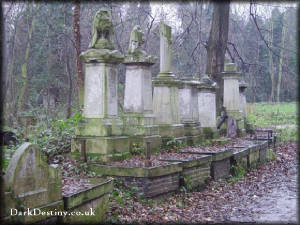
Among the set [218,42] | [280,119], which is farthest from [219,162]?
[280,119]

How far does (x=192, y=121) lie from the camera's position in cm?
1162

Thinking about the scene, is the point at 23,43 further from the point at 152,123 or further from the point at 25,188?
the point at 25,188

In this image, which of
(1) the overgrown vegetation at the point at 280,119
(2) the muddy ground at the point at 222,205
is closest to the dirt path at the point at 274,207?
(2) the muddy ground at the point at 222,205

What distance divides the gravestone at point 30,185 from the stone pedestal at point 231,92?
39.1 ft

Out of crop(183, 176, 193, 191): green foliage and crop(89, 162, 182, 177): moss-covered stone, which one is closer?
crop(89, 162, 182, 177): moss-covered stone

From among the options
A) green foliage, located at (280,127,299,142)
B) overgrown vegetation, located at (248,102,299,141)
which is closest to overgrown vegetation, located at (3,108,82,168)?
green foliage, located at (280,127,299,142)

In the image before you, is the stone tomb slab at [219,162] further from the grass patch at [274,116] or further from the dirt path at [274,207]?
the grass patch at [274,116]

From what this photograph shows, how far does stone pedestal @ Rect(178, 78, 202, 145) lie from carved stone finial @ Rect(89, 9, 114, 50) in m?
3.48

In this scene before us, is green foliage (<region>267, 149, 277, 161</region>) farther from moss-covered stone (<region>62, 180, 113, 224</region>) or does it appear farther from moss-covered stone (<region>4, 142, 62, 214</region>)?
moss-covered stone (<region>4, 142, 62, 214</region>)

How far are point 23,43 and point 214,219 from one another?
1788 centimetres

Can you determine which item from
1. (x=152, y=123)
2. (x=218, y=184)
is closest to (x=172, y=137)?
(x=152, y=123)

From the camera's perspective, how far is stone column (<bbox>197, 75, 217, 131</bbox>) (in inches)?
495

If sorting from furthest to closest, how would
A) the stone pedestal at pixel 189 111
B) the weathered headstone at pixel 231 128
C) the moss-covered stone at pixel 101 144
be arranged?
the weathered headstone at pixel 231 128, the stone pedestal at pixel 189 111, the moss-covered stone at pixel 101 144

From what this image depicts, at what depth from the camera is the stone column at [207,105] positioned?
12562mm
